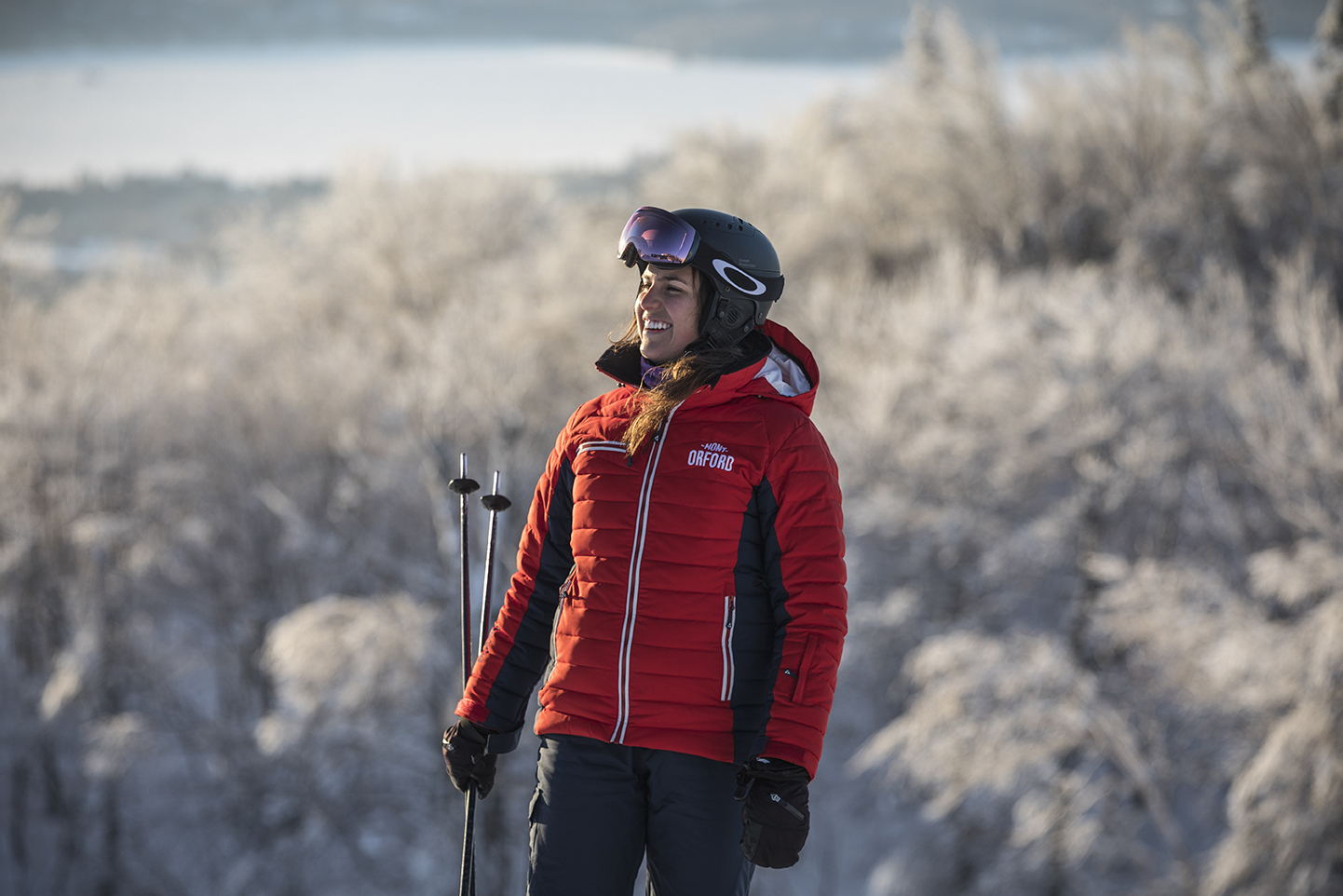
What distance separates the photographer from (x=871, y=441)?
736 inches

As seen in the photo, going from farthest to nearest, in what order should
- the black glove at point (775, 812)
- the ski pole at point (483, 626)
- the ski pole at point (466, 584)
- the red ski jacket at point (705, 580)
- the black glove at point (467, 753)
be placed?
the ski pole at point (466, 584), the ski pole at point (483, 626), the black glove at point (467, 753), the red ski jacket at point (705, 580), the black glove at point (775, 812)

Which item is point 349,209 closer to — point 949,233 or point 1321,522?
point 949,233

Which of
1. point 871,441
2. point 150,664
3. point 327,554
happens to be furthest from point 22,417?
point 871,441

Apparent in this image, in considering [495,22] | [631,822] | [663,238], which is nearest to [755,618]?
[631,822]

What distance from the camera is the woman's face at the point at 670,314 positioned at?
2318mm

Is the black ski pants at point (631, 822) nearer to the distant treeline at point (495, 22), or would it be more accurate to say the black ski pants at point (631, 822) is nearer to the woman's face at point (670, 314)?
the woman's face at point (670, 314)

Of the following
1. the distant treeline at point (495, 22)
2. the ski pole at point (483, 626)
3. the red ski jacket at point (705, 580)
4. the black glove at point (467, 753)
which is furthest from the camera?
the distant treeline at point (495, 22)

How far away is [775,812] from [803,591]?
1.43 ft

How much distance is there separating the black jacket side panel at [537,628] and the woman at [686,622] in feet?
0.36

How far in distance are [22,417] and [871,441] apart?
16.7 m

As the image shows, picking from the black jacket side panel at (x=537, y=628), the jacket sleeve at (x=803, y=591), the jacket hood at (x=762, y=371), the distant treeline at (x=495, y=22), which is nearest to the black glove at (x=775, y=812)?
the jacket sleeve at (x=803, y=591)

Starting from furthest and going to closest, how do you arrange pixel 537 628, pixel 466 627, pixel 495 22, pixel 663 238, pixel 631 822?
1. pixel 495 22
2. pixel 466 627
3. pixel 537 628
4. pixel 663 238
5. pixel 631 822

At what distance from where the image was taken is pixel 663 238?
7.55 ft

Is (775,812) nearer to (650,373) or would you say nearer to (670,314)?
(650,373)
